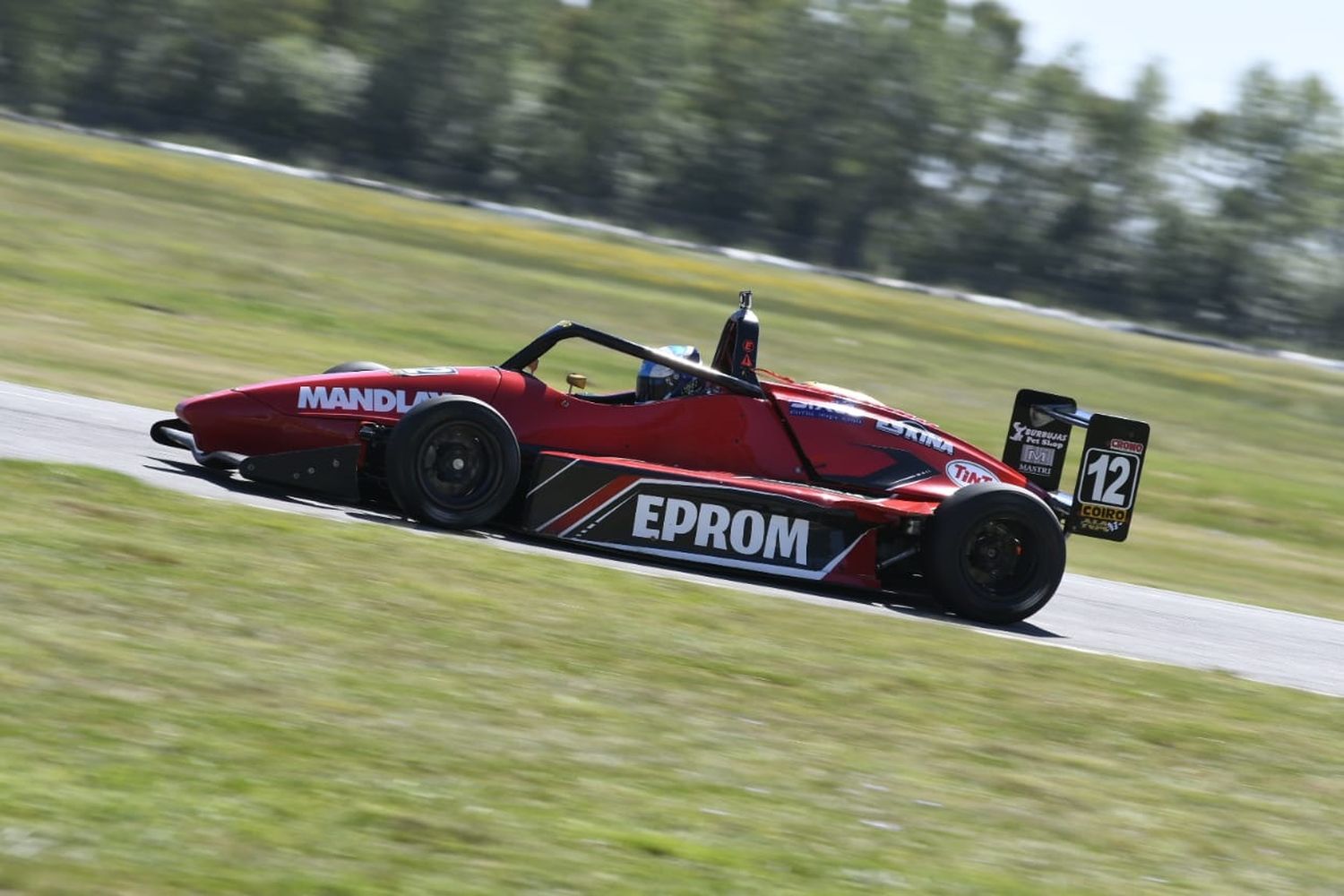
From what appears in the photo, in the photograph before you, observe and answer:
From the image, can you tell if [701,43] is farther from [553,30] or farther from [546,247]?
[546,247]

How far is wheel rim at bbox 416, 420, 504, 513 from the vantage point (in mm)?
8828

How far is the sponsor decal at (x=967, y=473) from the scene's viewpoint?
391 inches

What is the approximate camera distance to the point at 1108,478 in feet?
33.3

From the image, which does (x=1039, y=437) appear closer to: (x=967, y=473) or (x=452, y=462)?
(x=967, y=473)

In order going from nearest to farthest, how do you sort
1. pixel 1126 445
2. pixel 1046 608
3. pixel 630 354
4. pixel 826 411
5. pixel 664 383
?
pixel 630 354 < pixel 664 383 < pixel 826 411 < pixel 1126 445 < pixel 1046 608

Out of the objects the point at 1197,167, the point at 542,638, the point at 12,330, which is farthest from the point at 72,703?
the point at 1197,167

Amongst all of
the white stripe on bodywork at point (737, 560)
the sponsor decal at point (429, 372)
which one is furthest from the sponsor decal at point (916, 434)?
the sponsor decal at point (429, 372)

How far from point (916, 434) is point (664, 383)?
1.69 m

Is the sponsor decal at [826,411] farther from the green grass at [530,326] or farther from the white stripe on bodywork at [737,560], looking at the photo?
the green grass at [530,326]

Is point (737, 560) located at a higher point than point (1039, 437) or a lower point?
lower

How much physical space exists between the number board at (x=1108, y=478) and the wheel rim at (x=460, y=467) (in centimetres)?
387

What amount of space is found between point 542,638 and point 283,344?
11.1 m

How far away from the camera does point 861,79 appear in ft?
191

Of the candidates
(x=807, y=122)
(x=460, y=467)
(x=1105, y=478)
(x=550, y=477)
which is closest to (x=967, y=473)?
(x=1105, y=478)
